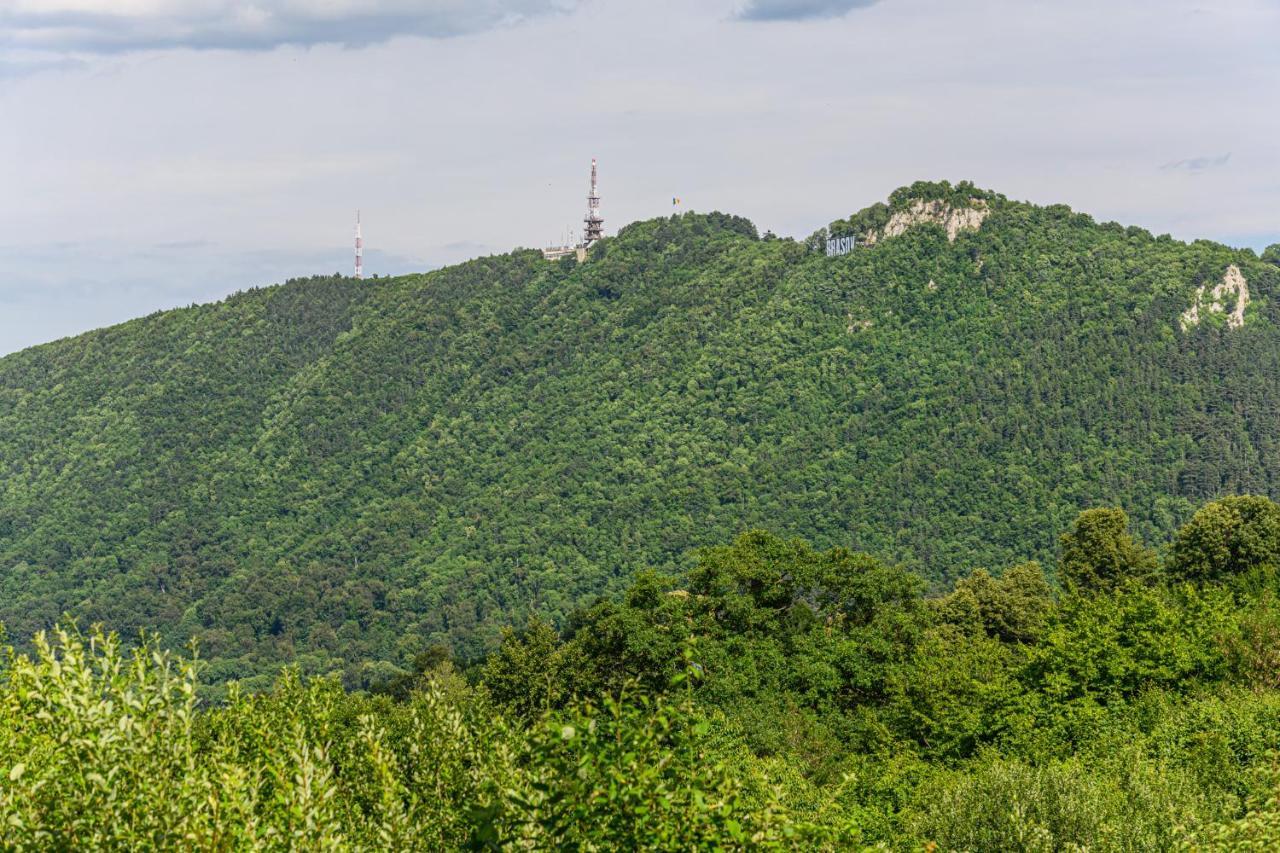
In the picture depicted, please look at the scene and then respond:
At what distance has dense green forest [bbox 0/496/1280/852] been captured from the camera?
764 inches

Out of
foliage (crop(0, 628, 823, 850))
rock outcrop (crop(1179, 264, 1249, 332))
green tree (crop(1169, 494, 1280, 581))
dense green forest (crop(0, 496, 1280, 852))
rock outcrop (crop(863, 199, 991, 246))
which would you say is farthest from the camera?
rock outcrop (crop(863, 199, 991, 246))

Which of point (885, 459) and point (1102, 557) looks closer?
point (1102, 557)

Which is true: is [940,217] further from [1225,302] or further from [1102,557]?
[1102,557]

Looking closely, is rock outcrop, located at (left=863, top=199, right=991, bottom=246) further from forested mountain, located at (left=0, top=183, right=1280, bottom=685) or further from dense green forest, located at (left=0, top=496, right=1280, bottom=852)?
dense green forest, located at (left=0, top=496, right=1280, bottom=852)

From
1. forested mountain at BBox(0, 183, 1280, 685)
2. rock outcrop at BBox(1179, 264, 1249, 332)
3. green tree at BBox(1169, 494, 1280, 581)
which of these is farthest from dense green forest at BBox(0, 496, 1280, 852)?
rock outcrop at BBox(1179, 264, 1249, 332)

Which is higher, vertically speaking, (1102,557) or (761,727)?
(1102,557)

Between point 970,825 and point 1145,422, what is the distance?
11843 centimetres

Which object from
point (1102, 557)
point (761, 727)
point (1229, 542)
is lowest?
point (761, 727)

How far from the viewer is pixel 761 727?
57250 millimetres

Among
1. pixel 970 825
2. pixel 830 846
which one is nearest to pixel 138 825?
pixel 830 846

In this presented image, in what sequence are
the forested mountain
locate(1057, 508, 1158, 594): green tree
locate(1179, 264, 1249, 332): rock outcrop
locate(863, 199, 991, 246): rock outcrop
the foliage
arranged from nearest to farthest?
the foliage → locate(1057, 508, 1158, 594): green tree → the forested mountain → locate(1179, 264, 1249, 332): rock outcrop → locate(863, 199, 991, 246): rock outcrop

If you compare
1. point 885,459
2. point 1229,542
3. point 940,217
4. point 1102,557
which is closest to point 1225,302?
point 885,459

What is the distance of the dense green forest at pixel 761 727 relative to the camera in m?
19.4

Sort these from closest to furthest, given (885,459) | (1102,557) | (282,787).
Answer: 1. (282,787)
2. (1102,557)
3. (885,459)
